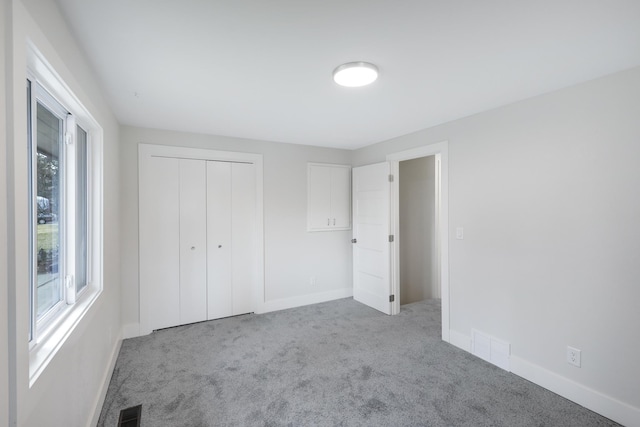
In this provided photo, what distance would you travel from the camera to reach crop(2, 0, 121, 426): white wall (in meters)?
0.93

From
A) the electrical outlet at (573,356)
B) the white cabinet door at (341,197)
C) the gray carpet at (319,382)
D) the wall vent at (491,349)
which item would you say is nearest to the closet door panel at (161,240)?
the gray carpet at (319,382)

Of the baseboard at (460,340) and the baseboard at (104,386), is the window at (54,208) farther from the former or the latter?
the baseboard at (460,340)

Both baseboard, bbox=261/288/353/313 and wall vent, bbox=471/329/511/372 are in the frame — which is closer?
wall vent, bbox=471/329/511/372

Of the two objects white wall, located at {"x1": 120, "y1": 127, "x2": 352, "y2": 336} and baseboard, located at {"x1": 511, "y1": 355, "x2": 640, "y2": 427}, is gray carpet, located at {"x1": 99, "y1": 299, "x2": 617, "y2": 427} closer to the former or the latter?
baseboard, located at {"x1": 511, "y1": 355, "x2": 640, "y2": 427}

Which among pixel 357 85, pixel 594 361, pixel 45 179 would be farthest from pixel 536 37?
pixel 45 179

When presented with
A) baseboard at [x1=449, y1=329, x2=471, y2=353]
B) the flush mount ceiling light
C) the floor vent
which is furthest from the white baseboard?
Answer: the floor vent

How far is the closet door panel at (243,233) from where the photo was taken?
380 centimetres

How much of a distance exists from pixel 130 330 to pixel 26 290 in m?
2.68

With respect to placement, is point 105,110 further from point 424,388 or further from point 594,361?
point 594,361

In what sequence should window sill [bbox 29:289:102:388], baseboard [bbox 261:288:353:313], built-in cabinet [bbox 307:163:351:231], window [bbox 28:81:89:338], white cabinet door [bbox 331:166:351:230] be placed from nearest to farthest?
window sill [bbox 29:289:102:388] < window [bbox 28:81:89:338] < baseboard [bbox 261:288:353:313] < built-in cabinet [bbox 307:163:351:231] < white cabinet door [bbox 331:166:351:230]

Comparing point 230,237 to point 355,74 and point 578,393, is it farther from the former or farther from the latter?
point 578,393

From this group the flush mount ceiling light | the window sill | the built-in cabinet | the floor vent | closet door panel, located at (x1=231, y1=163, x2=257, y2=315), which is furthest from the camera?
the built-in cabinet

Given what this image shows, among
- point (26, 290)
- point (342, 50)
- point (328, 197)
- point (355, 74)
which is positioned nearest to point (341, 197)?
point (328, 197)

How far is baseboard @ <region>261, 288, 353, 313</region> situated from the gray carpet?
50 centimetres
